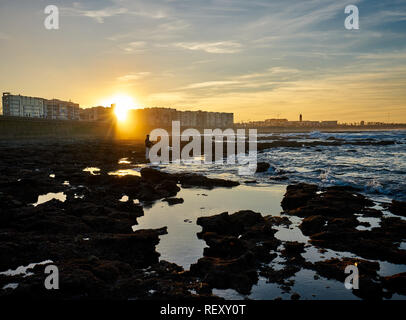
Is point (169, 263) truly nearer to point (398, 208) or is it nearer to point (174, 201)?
point (174, 201)

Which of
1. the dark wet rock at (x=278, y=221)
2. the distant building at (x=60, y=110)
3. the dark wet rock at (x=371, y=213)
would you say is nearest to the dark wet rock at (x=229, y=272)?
the dark wet rock at (x=278, y=221)

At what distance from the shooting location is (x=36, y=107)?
5999 inches

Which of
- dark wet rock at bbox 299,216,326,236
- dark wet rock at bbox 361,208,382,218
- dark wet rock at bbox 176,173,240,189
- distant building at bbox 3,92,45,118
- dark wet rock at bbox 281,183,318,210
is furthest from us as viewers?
distant building at bbox 3,92,45,118

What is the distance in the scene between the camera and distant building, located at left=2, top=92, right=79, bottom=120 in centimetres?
13938

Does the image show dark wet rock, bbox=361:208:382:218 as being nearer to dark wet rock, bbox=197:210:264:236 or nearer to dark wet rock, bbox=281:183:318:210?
dark wet rock, bbox=281:183:318:210

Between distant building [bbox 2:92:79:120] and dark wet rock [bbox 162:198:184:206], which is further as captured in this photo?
distant building [bbox 2:92:79:120]

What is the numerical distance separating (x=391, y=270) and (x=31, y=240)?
7.86 m

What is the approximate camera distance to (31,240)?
22.5 ft

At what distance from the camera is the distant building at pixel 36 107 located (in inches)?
5487

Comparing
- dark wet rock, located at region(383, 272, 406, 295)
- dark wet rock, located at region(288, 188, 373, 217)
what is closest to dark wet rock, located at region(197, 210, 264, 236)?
→ dark wet rock, located at region(288, 188, 373, 217)

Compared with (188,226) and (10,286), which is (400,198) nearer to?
(188,226)

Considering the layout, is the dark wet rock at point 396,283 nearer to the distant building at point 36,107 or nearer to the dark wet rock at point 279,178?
the dark wet rock at point 279,178

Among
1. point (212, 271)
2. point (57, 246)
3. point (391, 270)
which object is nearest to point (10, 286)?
point (57, 246)

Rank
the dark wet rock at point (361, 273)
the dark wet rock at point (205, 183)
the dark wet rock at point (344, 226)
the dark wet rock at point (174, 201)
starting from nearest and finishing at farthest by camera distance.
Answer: the dark wet rock at point (361, 273)
the dark wet rock at point (344, 226)
the dark wet rock at point (174, 201)
the dark wet rock at point (205, 183)
